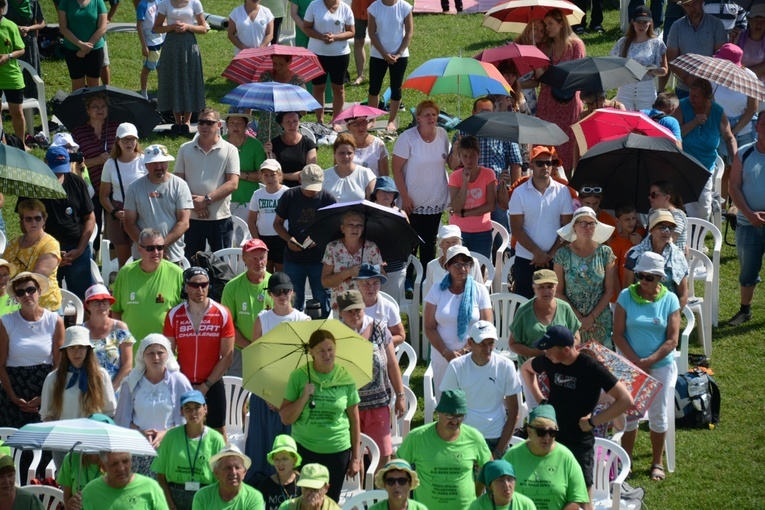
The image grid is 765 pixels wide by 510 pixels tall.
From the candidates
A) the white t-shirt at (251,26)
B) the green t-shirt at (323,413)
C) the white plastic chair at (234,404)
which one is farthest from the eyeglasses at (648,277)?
the white t-shirt at (251,26)

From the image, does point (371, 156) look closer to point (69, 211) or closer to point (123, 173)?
point (123, 173)

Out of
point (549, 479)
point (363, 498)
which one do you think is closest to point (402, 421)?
point (363, 498)

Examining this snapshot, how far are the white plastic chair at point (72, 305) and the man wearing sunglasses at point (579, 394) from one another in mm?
4092

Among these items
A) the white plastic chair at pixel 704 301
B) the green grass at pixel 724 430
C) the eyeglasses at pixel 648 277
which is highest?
the eyeglasses at pixel 648 277

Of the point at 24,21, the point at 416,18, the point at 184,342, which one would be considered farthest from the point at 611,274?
the point at 416,18

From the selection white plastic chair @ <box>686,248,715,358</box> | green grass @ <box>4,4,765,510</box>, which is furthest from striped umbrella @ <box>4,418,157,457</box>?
white plastic chair @ <box>686,248,715,358</box>

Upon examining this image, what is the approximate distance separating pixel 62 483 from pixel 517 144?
5767mm

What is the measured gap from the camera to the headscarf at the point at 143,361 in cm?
918

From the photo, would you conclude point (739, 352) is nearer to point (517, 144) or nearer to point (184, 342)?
point (517, 144)

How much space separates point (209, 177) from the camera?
1234 cm

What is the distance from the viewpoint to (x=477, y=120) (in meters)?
12.2

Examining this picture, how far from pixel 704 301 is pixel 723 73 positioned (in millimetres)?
2304

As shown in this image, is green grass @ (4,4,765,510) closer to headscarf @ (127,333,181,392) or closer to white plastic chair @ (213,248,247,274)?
white plastic chair @ (213,248,247,274)

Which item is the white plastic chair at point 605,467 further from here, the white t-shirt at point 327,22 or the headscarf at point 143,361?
the white t-shirt at point 327,22
